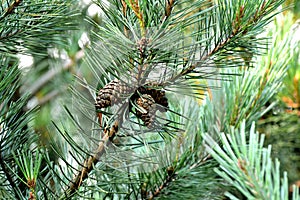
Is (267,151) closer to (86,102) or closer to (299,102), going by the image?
(86,102)

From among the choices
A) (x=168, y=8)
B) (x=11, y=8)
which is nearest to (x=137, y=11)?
(x=168, y=8)

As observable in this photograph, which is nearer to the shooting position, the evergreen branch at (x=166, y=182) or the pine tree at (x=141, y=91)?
the pine tree at (x=141, y=91)

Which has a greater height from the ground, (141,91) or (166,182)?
(141,91)

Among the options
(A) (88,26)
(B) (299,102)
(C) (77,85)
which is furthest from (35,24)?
(B) (299,102)

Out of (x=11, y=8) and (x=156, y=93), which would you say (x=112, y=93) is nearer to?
(x=156, y=93)

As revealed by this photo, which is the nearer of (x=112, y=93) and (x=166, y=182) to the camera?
(x=112, y=93)

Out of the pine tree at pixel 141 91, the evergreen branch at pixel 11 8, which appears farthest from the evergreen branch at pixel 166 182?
the evergreen branch at pixel 11 8

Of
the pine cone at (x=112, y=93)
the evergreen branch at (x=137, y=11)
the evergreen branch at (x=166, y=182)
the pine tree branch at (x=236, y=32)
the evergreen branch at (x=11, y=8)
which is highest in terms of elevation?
the evergreen branch at (x=11, y=8)

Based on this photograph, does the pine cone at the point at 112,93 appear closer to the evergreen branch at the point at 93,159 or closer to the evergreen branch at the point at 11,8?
the evergreen branch at the point at 93,159
